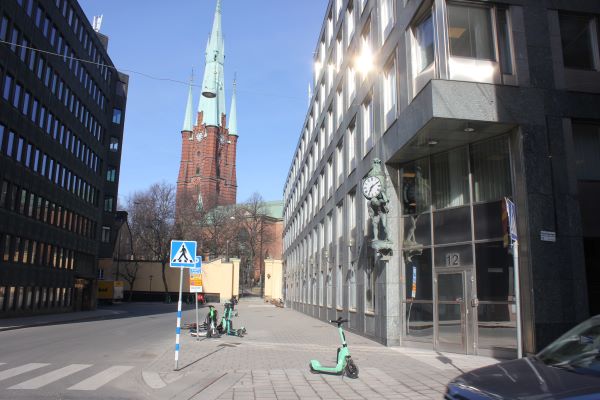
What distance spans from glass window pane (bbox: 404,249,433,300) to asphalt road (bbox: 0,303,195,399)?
7709 millimetres

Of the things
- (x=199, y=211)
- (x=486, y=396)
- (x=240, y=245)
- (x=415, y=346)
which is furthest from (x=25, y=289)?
(x=240, y=245)

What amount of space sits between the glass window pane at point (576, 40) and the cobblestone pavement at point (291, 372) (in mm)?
8175

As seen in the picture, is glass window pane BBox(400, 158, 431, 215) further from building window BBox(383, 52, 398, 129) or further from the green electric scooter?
the green electric scooter

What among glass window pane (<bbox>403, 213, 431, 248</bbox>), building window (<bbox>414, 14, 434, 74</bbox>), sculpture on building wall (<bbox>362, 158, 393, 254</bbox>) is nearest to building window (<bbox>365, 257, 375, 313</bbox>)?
sculpture on building wall (<bbox>362, 158, 393, 254</bbox>)

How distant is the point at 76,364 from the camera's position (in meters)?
11.2

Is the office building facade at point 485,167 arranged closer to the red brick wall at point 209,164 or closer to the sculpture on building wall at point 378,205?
the sculpture on building wall at point 378,205

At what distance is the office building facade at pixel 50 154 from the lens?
2733cm

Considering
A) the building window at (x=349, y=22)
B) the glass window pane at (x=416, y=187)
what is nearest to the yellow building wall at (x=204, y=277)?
the building window at (x=349, y=22)

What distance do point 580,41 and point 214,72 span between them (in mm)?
105036

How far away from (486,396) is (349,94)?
20.6 metres

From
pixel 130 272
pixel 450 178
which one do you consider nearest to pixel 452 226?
pixel 450 178

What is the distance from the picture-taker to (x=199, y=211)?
72.9 m

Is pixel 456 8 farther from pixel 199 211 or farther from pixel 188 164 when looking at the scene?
pixel 188 164

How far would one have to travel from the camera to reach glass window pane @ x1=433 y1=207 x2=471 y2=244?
13539 mm
